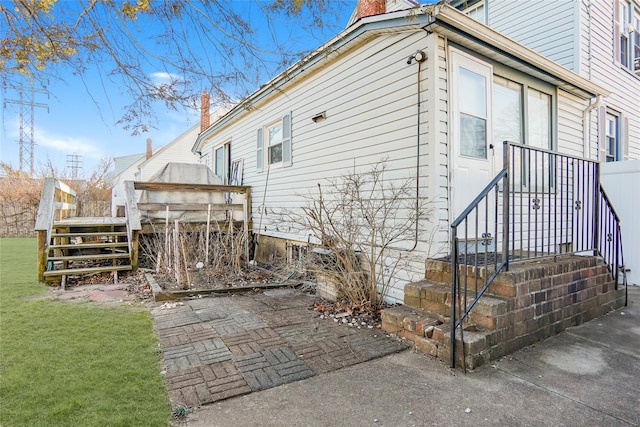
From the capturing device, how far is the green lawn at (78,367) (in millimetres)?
2258

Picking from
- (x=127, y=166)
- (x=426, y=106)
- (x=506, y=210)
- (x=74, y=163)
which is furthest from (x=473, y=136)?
(x=127, y=166)

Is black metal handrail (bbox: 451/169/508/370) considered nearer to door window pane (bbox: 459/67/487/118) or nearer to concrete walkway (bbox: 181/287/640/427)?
concrete walkway (bbox: 181/287/640/427)

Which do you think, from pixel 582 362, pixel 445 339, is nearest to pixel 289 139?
pixel 445 339

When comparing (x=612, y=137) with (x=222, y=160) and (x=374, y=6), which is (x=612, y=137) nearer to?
(x=374, y=6)

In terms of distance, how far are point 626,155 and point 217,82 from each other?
30.5 feet

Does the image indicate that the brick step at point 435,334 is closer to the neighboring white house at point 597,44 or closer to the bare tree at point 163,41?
the bare tree at point 163,41

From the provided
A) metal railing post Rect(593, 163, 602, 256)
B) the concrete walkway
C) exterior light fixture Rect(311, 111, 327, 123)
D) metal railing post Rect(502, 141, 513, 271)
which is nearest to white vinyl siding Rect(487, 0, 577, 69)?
metal railing post Rect(593, 163, 602, 256)

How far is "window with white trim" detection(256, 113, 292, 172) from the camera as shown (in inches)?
300

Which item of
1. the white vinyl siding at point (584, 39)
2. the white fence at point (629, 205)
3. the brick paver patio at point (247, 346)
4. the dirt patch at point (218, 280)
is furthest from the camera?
A: the white vinyl siding at point (584, 39)

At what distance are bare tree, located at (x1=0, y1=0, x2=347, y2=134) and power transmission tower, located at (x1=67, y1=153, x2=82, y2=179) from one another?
21.2 metres

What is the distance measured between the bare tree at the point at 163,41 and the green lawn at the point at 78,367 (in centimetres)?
235

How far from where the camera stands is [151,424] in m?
2.17

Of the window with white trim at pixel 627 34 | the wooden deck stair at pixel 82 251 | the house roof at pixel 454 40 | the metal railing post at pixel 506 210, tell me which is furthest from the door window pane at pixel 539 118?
the wooden deck stair at pixel 82 251

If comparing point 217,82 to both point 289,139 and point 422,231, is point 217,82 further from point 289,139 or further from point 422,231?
point 289,139
